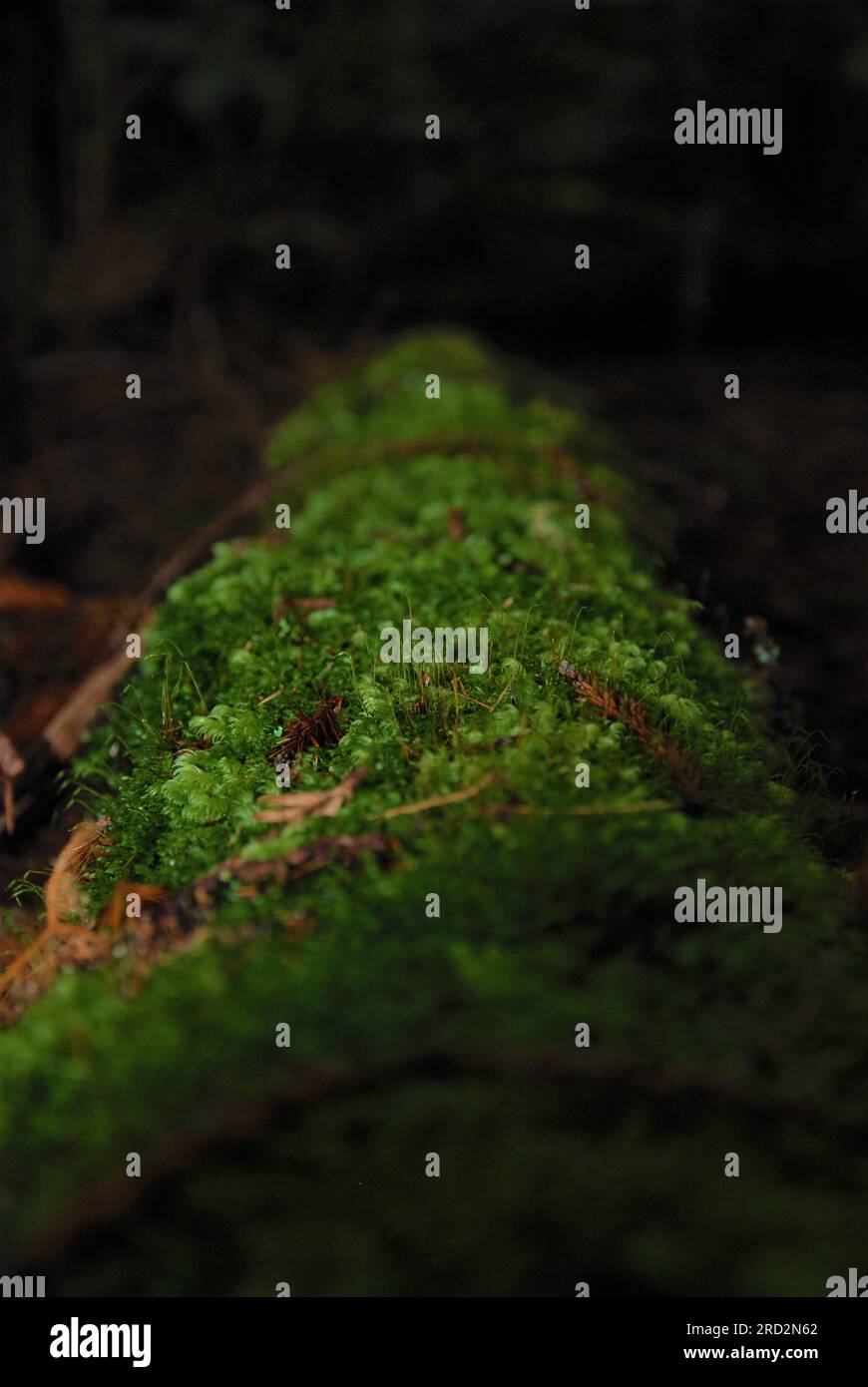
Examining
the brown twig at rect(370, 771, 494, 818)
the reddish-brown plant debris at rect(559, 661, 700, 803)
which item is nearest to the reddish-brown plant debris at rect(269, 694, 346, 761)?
the brown twig at rect(370, 771, 494, 818)

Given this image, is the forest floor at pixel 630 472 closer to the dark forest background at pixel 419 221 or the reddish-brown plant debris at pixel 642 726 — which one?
the dark forest background at pixel 419 221

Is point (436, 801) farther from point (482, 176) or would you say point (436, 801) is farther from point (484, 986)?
point (482, 176)

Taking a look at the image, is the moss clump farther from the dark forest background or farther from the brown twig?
the dark forest background

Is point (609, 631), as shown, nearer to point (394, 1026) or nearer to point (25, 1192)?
point (394, 1026)

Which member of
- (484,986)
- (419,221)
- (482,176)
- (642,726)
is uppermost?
(482,176)

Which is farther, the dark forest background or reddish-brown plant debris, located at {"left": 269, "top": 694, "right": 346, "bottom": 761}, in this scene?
the dark forest background

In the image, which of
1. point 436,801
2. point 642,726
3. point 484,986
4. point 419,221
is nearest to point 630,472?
point 642,726

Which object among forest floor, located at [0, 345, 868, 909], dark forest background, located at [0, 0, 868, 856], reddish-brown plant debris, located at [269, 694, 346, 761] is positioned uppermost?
dark forest background, located at [0, 0, 868, 856]
